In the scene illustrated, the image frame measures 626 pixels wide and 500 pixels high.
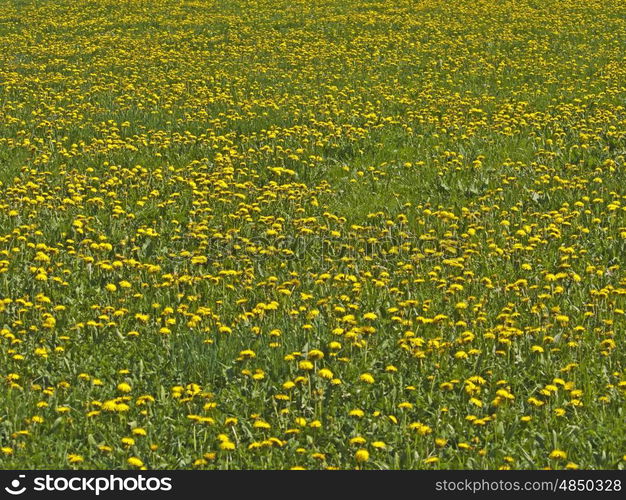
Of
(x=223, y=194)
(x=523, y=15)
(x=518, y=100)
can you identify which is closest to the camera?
(x=223, y=194)

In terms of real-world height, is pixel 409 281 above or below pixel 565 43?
below

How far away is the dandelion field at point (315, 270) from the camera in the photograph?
15.2ft

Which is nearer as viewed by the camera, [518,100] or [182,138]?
[182,138]

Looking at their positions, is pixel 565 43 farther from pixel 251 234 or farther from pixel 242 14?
pixel 251 234

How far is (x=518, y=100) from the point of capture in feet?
40.1

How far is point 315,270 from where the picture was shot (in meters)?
6.93

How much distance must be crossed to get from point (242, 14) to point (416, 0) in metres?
5.26

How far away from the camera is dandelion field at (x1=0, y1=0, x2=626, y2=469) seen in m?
4.64

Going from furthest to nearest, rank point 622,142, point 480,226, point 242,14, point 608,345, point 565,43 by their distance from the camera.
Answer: point 242,14 < point 565,43 < point 622,142 < point 480,226 < point 608,345
